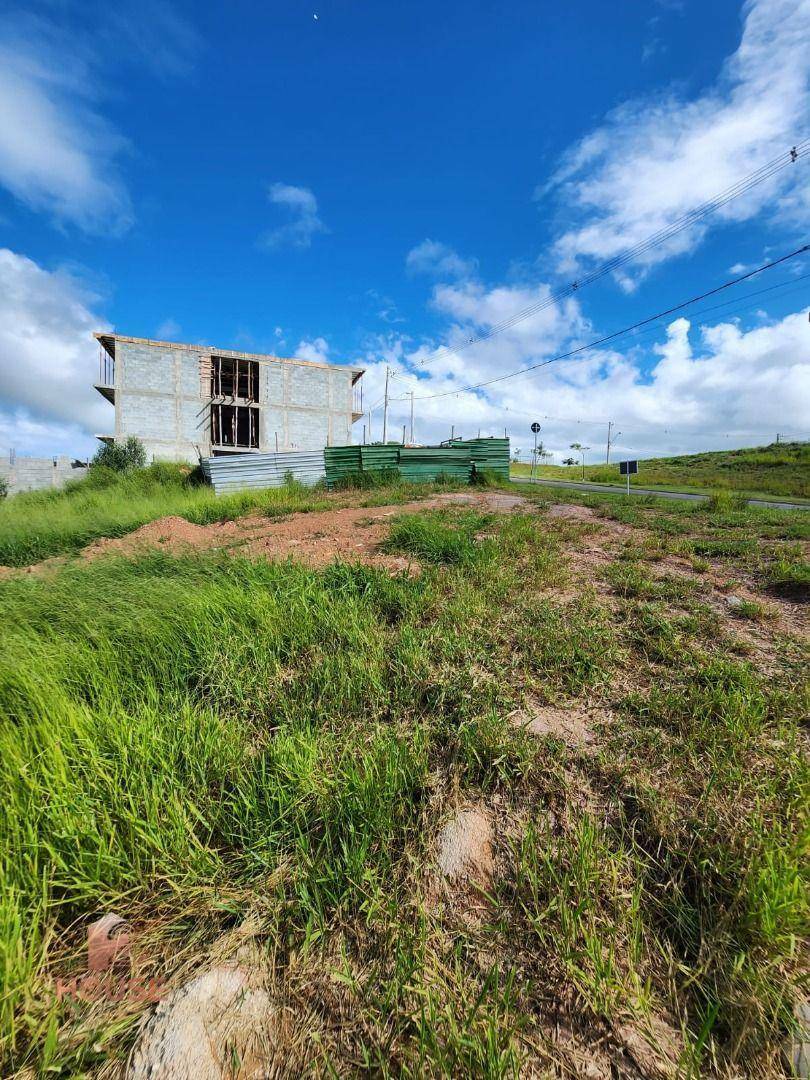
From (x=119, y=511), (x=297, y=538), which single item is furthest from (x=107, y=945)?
(x=119, y=511)

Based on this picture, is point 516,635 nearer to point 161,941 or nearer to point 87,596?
point 161,941

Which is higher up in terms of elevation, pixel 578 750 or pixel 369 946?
pixel 578 750

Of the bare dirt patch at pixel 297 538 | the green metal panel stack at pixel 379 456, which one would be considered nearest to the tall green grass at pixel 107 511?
the bare dirt patch at pixel 297 538

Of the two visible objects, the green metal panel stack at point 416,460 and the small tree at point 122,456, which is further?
the small tree at point 122,456

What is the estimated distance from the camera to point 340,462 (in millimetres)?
14125

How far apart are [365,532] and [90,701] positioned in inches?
132

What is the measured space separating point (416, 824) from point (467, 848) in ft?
0.61

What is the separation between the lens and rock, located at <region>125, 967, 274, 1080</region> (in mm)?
922

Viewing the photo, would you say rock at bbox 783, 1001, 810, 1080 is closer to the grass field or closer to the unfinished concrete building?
the grass field

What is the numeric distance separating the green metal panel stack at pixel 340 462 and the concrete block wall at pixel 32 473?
16.2m

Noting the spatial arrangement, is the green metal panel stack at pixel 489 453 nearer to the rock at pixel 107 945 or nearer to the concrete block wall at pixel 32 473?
the rock at pixel 107 945

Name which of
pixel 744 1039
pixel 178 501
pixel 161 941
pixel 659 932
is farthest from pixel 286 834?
pixel 178 501

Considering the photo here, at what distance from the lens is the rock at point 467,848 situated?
1.31 meters

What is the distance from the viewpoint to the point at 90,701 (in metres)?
2.08
